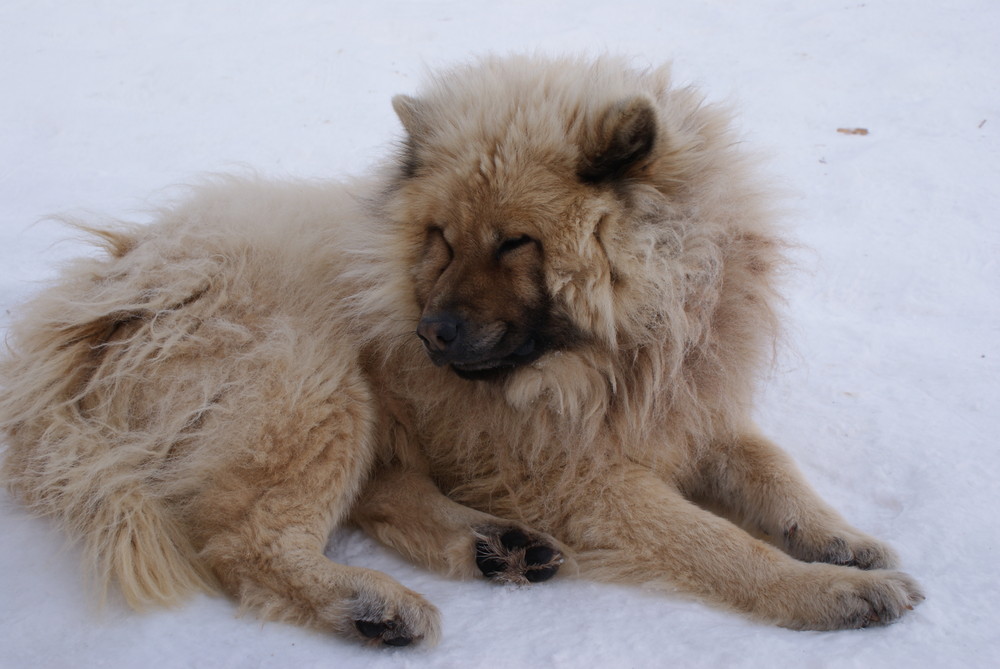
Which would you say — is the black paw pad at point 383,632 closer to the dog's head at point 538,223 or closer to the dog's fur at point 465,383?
the dog's fur at point 465,383

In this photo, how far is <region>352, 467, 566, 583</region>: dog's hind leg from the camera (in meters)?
2.87

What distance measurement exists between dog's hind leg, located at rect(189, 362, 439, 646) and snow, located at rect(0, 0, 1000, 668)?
0.10 metres

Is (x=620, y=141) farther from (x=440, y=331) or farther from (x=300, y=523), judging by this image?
(x=300, y=523)

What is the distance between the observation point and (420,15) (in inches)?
326

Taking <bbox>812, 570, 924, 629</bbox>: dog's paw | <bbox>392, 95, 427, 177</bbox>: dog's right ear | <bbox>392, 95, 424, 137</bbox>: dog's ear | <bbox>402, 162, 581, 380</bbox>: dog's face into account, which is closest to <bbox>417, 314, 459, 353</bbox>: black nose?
<bbox>402, 162, 581, 380</bbox>: dog's face

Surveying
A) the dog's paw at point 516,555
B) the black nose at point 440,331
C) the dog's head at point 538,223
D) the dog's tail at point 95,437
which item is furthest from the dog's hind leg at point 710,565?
the dog's tail at point 95,437

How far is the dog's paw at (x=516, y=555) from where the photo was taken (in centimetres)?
284

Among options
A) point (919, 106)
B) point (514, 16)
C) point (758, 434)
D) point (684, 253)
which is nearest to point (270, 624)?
point (684, 253)

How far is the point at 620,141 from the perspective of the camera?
8.63 ft

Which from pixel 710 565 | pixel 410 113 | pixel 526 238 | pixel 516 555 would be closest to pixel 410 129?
pixel 410 113

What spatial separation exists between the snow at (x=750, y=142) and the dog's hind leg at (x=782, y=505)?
18 cm

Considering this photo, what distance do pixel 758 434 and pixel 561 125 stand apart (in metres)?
1.59

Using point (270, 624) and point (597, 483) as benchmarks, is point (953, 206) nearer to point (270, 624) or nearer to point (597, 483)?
point (597, 483)

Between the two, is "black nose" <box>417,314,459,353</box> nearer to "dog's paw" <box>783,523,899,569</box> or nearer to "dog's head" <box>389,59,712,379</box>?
"dog's head" <box>389,59,712,379</box>
